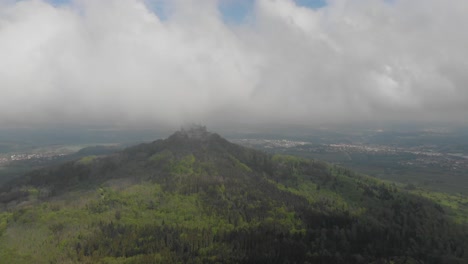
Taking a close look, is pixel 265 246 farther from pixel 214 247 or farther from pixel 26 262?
pixel 26 262

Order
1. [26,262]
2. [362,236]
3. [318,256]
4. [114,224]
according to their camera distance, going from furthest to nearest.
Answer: [362,236] < [114,224] < [318,256] < [26,262]

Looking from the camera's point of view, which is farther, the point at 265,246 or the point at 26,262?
the point at 265,246

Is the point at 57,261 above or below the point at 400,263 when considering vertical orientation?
above

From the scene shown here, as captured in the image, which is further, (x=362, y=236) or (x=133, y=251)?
Result: (x=362, y=236)

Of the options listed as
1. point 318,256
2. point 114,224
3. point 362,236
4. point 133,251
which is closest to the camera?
point 133,251

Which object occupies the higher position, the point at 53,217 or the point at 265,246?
the point at 53,217

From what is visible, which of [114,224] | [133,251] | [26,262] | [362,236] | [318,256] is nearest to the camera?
[26,262]

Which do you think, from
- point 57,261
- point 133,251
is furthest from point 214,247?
point 57,261

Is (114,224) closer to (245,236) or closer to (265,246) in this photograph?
(245,236)

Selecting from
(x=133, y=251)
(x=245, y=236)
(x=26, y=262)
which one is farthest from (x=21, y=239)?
(x=245, y=236)
